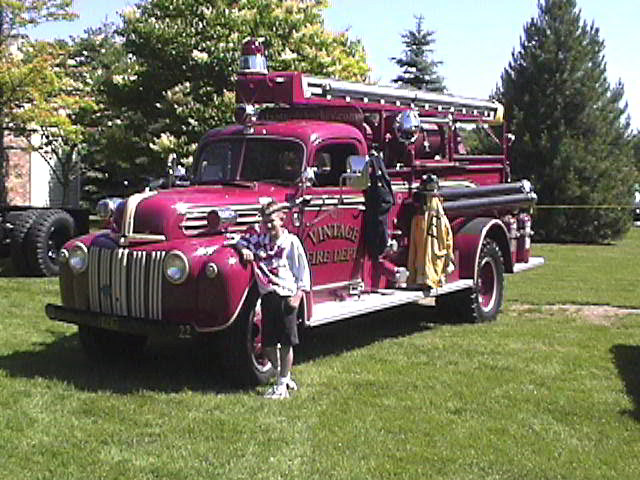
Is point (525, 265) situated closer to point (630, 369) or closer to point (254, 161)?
point (630, 369)

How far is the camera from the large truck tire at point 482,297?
409 inches

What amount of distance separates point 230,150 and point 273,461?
3830 mm

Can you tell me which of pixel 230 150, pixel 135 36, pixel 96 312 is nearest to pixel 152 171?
pixel 135 36

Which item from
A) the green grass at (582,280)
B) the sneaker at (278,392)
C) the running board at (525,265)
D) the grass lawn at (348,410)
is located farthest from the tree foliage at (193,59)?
the sneaker at (278,392)

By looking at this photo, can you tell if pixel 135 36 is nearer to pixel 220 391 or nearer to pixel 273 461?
pixel 220 391

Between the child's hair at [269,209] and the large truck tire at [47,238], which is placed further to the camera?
the large truck tire at [47,238]

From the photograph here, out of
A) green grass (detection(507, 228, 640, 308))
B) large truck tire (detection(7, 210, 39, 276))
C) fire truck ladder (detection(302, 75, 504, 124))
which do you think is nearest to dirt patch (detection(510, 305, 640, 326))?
green grass (detection(507, 228, 640, 308))

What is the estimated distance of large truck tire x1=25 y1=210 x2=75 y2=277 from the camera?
12.7 meters

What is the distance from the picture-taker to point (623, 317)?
10.9 meters

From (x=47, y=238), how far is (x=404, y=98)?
5803 millimetres

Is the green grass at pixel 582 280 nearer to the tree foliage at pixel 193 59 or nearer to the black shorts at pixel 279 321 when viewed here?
the tree foliage at pixel 193 59

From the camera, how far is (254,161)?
8289mm

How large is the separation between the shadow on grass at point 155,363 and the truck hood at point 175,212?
3.10ft

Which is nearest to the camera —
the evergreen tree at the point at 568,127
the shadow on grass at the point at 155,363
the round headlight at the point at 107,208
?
the shadow on grass at the point at 155,363
